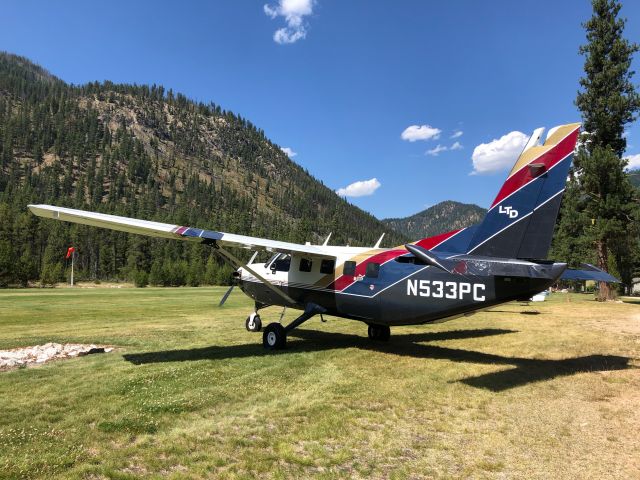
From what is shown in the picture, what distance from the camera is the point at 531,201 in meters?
9.11

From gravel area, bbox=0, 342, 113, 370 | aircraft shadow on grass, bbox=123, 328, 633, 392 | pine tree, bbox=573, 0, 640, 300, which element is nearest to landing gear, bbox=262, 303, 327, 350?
aircraft shadow on grass, bbox=123, 328, 633, 392

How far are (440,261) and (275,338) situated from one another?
18.7 feet

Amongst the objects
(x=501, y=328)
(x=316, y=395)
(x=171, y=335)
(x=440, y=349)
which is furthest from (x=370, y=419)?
(x=501, y=328)

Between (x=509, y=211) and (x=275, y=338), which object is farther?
(x=275, y=338)

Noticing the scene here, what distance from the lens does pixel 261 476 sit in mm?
4590

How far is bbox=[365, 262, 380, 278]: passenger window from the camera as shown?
11.5 meters

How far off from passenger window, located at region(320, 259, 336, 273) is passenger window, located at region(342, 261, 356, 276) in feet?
1.43

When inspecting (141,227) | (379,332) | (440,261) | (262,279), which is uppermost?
(141,227)

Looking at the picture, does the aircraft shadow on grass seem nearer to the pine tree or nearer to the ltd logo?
the ltd logo

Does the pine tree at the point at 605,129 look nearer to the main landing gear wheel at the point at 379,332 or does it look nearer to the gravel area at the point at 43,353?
the main landing gear wheel at the point at 379,332

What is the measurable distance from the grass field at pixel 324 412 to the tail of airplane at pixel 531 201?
309 cm

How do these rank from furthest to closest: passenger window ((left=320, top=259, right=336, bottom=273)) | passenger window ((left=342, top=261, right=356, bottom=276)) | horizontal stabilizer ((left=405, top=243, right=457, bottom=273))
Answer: passenger window ((left=320, top=259, right=336, bottom=273)) → passenger window ((left=342, top=261, right=356, bottom=276)) → horizontal stabilizer ((left=405, top=243, right=457, bottom=273))

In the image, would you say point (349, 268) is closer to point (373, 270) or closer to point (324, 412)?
point (373, 270)

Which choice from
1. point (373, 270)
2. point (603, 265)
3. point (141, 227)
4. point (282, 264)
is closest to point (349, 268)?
point (373, 270)
